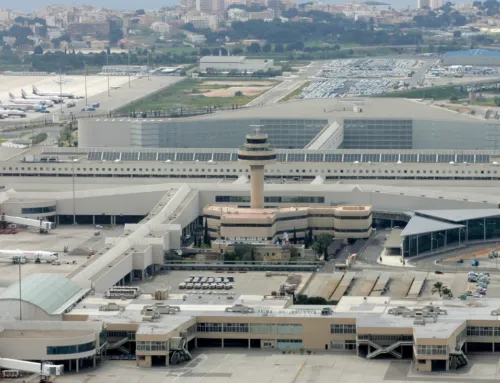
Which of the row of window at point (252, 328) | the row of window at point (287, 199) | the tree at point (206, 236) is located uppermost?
the row of window at point (252, 328)

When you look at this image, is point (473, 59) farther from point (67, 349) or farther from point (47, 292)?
point (67, 349)

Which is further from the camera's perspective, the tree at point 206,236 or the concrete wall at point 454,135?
the concrete wall at point 454,135

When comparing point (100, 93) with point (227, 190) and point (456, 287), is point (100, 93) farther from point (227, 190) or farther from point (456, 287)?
point (456, 287)

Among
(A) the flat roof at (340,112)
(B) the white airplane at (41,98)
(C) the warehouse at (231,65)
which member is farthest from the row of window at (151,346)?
(C) the warehouse at (231,65)

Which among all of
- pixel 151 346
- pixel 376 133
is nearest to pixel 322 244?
pixel 151 346

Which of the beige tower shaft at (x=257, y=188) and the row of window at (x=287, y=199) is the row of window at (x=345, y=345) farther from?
the row of window at (x=287, y=199)

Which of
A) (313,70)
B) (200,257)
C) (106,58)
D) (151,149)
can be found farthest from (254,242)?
(106,58)
